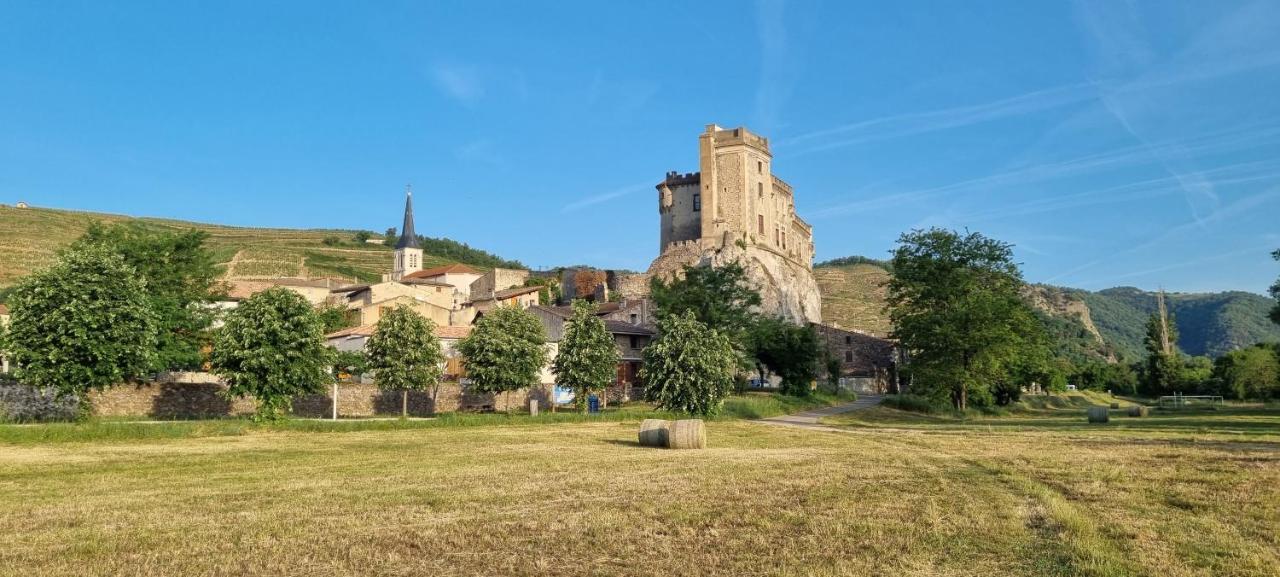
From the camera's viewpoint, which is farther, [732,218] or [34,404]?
[732,218]

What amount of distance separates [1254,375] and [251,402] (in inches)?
3094

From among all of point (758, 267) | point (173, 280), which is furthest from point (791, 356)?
point (758, 267)

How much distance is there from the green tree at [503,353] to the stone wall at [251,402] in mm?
3189

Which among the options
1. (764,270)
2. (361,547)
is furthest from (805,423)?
(764,270)

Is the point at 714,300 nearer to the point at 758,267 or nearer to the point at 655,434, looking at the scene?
the point at 655,434

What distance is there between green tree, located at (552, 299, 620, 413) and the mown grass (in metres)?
4.19

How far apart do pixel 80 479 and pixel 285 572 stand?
11564 millimetres

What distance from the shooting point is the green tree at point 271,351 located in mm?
36000

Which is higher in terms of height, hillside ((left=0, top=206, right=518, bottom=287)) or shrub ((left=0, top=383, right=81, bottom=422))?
hillside ((left=0, top=206, right=518, bottom=287))

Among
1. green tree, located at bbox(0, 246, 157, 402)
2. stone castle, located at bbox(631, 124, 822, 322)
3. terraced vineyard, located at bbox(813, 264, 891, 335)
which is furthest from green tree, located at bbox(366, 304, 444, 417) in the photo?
→ terraced vineyard, located at bbox(813, 264, 891, 335)

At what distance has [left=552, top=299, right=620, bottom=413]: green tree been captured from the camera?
157 ft

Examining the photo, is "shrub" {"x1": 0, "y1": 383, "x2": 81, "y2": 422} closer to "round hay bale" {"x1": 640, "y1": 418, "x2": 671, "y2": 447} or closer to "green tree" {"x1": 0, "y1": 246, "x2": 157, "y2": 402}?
"green tree" {"x1": 0, "y1": 246, "x2": 157, "y2": 402}

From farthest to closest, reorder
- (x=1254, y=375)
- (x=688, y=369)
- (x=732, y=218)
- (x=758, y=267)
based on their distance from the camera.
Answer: (x=732, y=218)
(x=758, y=267)
(x=1254, y=375)
(x=688, y=369)

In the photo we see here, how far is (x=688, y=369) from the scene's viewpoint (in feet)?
135
